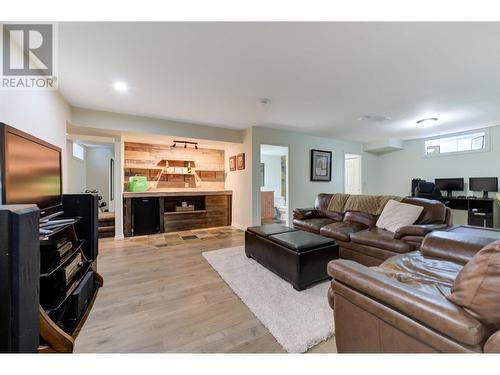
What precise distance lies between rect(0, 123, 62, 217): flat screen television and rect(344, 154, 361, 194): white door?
6.78 meters

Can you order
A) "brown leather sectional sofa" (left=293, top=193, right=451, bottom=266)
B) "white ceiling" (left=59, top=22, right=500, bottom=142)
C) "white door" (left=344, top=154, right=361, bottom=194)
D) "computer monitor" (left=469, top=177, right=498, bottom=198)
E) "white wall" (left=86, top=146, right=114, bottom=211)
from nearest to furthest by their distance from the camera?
"white ceiling" (left=59, top=22, right=500, bottom=142)
"brown leather sectional sofa" (left=293, top=193, right=451, bottom=266)
"computer monitor" (left=469, top=177, right=498, bottom=198)
"white wall" (left=86, top=146, right=114, bottom=211)
"white door" (left=344, top=154, right=361, bottom=194)

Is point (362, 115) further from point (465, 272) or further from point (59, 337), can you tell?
point (59, 337)

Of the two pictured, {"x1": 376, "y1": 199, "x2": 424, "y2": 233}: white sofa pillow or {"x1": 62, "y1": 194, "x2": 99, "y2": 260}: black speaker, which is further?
{"x1": 376, "y1": 199, "x2": 424, "y2": 233}: white sofa pillow

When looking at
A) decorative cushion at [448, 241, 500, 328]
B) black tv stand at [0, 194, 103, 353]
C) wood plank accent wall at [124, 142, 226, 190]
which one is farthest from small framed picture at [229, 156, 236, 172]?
decorative cushion at [448, 241, 500, 328]

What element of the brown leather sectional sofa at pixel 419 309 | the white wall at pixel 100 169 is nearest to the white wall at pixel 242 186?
the brown leather sectional sofa at pixel 419 309

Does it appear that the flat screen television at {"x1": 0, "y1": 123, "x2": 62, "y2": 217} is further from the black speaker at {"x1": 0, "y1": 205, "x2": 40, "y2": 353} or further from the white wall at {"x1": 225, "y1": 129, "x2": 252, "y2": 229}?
the white wall at {"x1": 225, "y1": 129, "x2": 252, "y2": 229}

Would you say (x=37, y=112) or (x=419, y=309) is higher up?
(x=37, y=112)

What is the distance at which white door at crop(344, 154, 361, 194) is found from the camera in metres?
6.56

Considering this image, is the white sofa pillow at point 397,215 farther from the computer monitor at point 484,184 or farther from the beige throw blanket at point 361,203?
the computer monitor at point 484,184

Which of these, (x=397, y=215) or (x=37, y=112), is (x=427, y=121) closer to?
(x=397, y=215)

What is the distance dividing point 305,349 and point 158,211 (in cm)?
391

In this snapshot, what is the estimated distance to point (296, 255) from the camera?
6.66 feet

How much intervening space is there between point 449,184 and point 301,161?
11.9 ft

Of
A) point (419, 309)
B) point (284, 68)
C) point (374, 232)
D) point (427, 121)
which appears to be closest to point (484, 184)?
point (427, 121)
